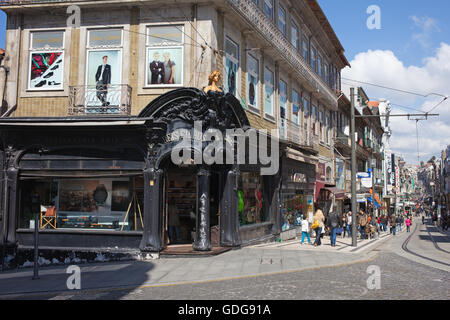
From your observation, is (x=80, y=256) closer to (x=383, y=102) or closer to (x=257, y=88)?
(x=257, y=88)

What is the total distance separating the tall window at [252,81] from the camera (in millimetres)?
17250

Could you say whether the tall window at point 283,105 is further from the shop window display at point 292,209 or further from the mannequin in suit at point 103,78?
the mannequin in suit at point 103,78

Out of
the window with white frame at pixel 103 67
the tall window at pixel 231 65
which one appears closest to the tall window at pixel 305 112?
the tall window at pixel 231 65

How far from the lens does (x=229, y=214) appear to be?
14797mm

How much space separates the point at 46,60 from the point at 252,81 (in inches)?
313

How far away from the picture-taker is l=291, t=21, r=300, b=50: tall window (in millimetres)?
22514

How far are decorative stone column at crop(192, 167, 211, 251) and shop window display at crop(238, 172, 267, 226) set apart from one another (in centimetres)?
265

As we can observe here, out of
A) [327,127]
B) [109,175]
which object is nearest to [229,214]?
[109,175]

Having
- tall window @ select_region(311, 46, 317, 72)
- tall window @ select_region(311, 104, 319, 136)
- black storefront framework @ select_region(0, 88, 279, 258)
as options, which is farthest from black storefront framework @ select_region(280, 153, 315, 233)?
tall window @ select_region(311, 46, 317, 72)

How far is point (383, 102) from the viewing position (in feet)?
251

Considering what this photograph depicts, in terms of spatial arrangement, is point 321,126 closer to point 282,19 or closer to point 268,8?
point 282,19

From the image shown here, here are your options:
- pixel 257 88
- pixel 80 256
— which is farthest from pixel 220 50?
pixel 80 256

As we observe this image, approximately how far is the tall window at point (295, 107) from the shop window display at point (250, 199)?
5.53m
